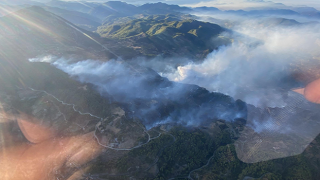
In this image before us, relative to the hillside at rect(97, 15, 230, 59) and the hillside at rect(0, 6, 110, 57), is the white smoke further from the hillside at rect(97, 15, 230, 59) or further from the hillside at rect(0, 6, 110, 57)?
the hillside at rect(0, 6, 110, 57)

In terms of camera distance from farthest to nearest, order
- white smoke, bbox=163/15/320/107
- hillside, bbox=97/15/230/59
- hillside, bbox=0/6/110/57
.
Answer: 1. hillside, bbox=97/15/230/59
2. hillside, bbox=0/6/110/57
3. white smoke, bbox=163/15/320/107

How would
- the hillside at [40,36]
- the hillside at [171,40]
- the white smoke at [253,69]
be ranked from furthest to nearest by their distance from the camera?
the hillside at [171,40] < the hillside at [40,36] < the white smoke at [253,69]

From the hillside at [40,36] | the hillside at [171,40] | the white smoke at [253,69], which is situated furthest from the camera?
the hillside at [171,40]

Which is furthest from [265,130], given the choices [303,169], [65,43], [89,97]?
[65,43]

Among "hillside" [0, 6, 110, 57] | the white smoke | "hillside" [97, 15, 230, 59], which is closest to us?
the white smoke

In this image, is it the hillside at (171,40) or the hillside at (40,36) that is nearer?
the hillside at (40,36)

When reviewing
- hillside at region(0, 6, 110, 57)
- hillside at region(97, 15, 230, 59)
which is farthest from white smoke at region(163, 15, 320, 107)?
hillside at region(0, 6, 110, 57)

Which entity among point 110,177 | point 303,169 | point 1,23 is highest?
point 1,23

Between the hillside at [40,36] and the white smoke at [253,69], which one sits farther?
the hillside at [40,36]

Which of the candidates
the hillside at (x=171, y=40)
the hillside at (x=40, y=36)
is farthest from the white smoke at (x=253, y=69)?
the hillside at (x=40, y=36)

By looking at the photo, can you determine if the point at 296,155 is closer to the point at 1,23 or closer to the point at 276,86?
the point at 276,86

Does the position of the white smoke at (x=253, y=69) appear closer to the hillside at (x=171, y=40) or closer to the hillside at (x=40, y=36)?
the hillside at (x=171, y=40)
